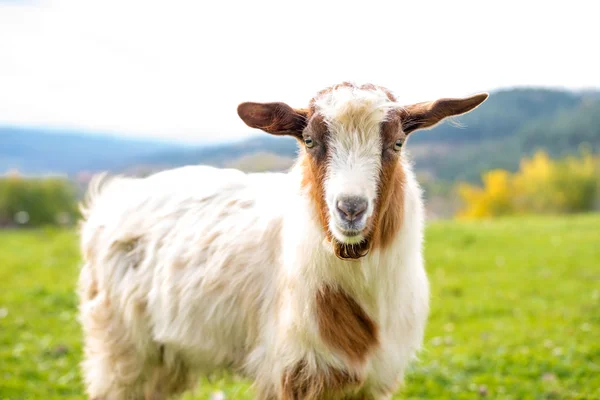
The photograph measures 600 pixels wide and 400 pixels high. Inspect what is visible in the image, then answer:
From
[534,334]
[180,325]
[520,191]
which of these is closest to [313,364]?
[180,325]

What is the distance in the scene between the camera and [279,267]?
147 inches

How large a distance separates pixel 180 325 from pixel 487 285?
6.70 metres

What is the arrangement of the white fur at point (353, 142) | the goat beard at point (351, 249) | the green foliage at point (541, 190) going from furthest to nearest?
1. the green foliage at point (541, 190)
2. the goat beard at point (351, 249)
3. the white fur at point (353, 142)

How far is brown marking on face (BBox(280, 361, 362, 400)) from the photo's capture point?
343cm

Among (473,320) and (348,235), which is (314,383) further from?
(473,320)

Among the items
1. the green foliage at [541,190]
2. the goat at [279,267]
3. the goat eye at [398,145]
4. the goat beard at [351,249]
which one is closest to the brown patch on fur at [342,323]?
the goat at [279,267]

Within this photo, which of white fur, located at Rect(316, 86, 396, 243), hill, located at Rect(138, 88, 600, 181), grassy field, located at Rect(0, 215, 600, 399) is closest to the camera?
white fur, located at Rect(316, 86, 396, 243)

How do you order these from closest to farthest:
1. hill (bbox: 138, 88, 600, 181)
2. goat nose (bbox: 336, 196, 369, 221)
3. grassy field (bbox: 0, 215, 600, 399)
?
goat nose (bbox: 336, 196, 369, 221)
grassy field (bbox: 0, 215, 600, 399)
hill (bbox: 138, 88, 600, 181)

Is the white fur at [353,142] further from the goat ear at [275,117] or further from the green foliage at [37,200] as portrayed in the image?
the green foliage at [37,200]

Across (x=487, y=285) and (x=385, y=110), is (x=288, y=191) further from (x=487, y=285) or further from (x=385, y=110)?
(x=487, y=285)

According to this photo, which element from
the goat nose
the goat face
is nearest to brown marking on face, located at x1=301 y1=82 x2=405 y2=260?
the goat face

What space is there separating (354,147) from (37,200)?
2863 cm

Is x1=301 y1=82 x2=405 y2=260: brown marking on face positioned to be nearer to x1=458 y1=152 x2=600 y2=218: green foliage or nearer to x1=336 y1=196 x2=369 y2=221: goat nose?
x1=336 y1=196 x2=369 y2=221: goat nose

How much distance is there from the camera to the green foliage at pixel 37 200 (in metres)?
26.4
